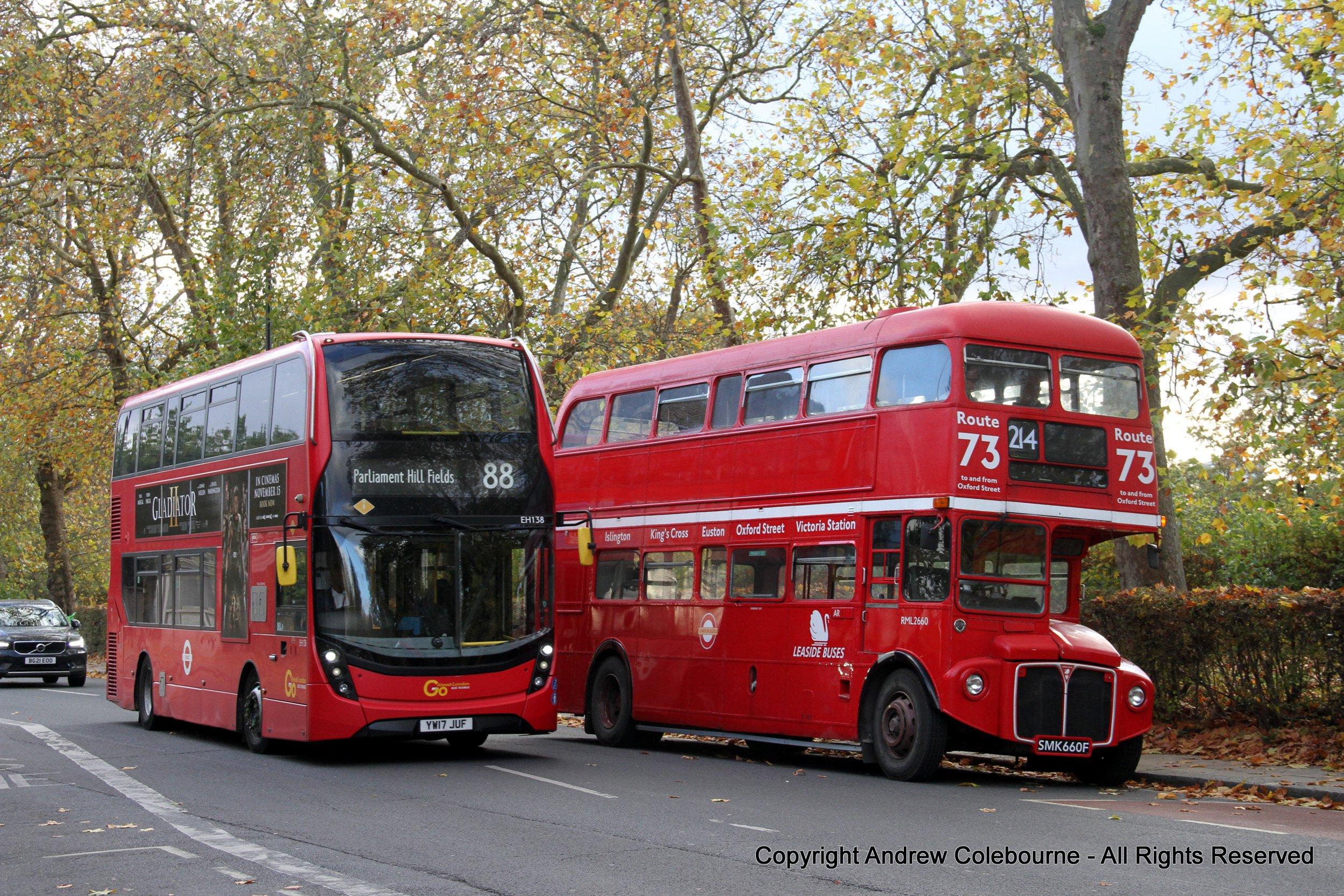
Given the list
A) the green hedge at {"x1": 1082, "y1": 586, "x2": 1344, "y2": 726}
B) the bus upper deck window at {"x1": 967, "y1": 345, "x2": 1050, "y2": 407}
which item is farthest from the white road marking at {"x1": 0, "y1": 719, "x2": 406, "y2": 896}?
the green hedge at {"x1": 1082, "y1": 586, "x2": 1344, "y2": 726}

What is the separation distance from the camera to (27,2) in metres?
27.9

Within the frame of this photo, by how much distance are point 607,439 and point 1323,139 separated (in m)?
8.86

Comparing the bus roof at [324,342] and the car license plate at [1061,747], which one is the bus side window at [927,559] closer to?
the car license plate at [1061,747]

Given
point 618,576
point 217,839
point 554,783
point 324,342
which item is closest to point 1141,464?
point 554,783

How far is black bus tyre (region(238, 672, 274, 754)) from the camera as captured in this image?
1605 centimetres

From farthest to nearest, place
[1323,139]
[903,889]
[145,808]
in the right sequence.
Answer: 1. [1323,139]
2. [145,808]
3. [903,889]

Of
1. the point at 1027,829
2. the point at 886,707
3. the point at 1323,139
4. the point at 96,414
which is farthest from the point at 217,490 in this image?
the point at 96,414

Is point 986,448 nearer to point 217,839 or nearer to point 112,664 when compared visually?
point 217,839

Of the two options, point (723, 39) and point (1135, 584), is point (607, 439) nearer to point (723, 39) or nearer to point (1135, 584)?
point (1135, 584)

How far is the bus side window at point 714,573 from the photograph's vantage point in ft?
55.1

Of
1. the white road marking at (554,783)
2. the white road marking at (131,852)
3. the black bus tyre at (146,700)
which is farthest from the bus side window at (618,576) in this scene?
the white road marking at (131,852)

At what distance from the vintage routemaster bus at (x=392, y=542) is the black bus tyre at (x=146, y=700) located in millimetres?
3637

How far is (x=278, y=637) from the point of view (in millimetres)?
15453

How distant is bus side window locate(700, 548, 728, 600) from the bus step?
149 centimetres
